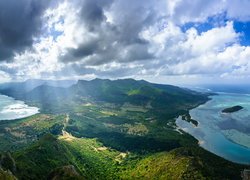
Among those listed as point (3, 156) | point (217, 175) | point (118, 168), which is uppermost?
point (3, 156)

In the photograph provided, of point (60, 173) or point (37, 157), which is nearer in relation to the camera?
point (60, 173)

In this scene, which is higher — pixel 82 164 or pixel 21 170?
pixel 21 170

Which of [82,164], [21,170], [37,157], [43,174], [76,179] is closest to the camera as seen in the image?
[76,179]

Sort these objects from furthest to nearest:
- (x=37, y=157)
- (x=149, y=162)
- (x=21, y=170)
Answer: (x=149, y=162)
(x=37, y=157)
(x=21, y=170)

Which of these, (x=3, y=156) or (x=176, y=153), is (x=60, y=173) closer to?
(x=3, y=156)

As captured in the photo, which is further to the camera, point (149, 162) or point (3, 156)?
point (149, 162)

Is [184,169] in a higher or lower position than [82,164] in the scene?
higher

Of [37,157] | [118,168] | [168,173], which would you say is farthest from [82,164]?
[168,173]

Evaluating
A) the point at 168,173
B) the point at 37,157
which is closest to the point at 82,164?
the point at 37,157

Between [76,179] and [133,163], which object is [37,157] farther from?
[133,163]
